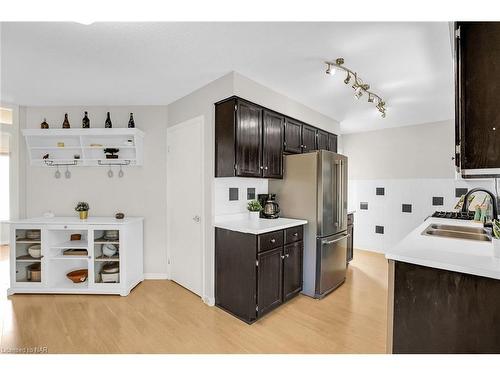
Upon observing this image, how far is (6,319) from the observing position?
2246 mm

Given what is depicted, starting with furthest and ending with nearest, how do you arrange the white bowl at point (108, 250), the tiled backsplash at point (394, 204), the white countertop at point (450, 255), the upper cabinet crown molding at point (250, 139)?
1. the tiled backsplash at point (394, 204)
2. the white bowl at point (108, 250)
3. the upper cabinet crown molding at point (250, 139)
4. the white countertop at point (450, 255)

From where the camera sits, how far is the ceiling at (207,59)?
5.68ft

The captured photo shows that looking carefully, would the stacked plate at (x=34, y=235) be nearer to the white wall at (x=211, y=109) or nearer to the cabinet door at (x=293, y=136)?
the white wall at (x=211, y=109)

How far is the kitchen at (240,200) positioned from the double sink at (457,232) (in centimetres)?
3

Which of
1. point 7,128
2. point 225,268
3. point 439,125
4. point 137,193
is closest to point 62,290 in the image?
point 137,193

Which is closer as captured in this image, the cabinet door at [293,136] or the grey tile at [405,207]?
→ the cabinet door at [293,136]

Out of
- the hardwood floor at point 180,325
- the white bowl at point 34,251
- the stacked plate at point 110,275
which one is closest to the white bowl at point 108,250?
the stacked plate at point 110,275

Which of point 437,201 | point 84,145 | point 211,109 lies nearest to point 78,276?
point 84,145

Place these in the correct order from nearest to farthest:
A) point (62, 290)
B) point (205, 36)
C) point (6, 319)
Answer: point (205, 36) < point (6, 319) < point (62, 290)

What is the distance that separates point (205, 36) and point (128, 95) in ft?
5.41

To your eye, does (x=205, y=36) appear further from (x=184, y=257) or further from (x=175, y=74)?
(x=184, y=257)

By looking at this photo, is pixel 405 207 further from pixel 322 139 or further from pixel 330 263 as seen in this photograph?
pixel 330 263
